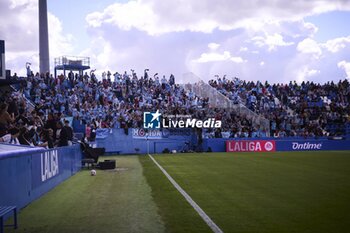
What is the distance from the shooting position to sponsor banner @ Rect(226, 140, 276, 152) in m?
38.8

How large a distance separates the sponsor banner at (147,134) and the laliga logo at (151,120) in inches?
13.3

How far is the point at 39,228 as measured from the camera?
7.99 m

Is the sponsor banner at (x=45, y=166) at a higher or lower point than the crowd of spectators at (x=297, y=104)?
lower

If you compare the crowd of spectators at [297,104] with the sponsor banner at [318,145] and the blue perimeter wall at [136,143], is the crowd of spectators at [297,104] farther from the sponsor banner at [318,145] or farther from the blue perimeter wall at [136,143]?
the blue perimeter wall at [136,143]

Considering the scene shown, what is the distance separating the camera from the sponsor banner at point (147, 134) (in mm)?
36812

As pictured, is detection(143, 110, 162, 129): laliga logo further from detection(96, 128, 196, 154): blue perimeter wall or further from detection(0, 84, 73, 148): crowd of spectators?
detection(0, 84, 73, 148): crowd of spectators

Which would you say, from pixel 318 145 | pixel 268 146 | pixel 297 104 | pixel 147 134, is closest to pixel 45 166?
pixel 147 134

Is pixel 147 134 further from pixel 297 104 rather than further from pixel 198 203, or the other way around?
pixel 198 203

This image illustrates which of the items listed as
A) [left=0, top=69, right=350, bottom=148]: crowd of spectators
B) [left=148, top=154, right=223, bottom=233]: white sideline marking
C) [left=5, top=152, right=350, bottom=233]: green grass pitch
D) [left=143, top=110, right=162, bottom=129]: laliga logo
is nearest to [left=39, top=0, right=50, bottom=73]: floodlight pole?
[left=0, top=69, right=350, bottom=148]: crowd of spectators

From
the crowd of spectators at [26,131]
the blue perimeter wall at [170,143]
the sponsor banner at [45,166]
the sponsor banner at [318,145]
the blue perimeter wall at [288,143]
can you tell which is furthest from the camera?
the sponsor banner at [318,145]

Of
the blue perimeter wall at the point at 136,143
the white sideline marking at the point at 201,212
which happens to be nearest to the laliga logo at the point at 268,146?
the blue perimeter wall at the point at 136,143

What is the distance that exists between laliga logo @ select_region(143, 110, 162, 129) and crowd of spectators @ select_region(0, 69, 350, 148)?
50 cm

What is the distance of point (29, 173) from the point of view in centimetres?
1123

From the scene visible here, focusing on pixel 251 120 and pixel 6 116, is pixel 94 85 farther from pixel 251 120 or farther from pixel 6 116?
pixel 6 116
